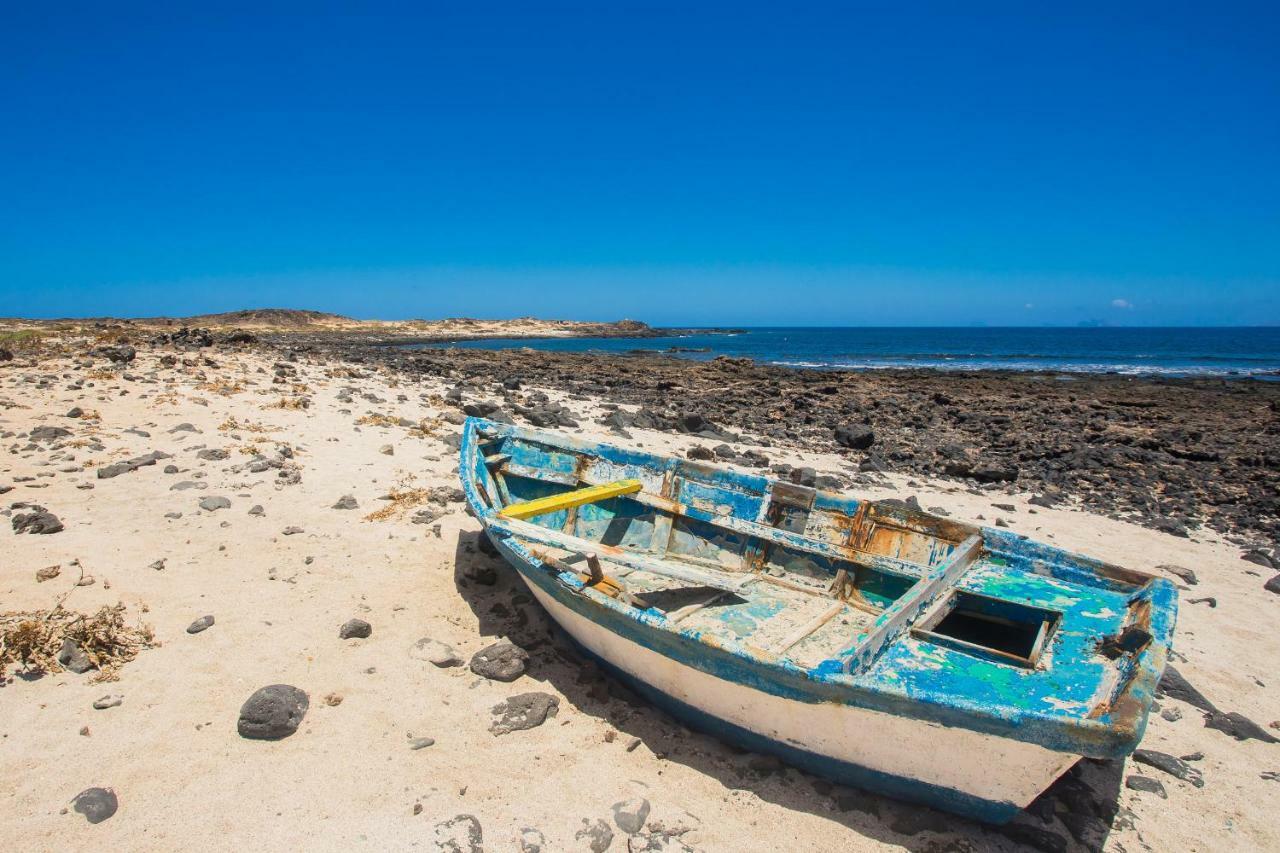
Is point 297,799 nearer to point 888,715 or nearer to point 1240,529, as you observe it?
point 888,715

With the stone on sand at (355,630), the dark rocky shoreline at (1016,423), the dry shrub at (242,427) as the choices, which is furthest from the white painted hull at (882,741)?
the dry shrub at (242,427)

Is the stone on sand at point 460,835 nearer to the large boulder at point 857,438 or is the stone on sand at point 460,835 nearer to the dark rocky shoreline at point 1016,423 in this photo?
the dark rocky shoreline at point 1016,423

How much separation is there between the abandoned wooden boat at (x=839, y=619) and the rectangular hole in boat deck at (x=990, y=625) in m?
0.01

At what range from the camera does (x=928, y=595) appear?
14.0ft

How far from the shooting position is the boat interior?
411 cm

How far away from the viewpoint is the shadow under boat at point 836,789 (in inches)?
130

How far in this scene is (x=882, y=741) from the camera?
10.4ft

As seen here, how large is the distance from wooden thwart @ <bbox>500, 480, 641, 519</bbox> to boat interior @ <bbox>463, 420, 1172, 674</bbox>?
0.06 ft

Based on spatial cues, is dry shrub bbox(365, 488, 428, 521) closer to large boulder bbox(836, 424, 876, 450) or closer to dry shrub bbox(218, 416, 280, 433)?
dry shrub bbox(218, 416, 280, 433)

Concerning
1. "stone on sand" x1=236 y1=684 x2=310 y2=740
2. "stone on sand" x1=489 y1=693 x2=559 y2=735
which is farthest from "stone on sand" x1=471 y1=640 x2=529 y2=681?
"stone on sand" x1=236 y1=684 x2=310 y2=740

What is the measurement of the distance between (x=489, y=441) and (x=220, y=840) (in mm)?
4321

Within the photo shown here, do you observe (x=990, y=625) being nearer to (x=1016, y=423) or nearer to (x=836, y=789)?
(x=836, y=789)

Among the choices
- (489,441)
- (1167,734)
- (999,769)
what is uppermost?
(489,441)

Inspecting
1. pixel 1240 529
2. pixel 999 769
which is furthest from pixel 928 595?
pixel 1240 529
